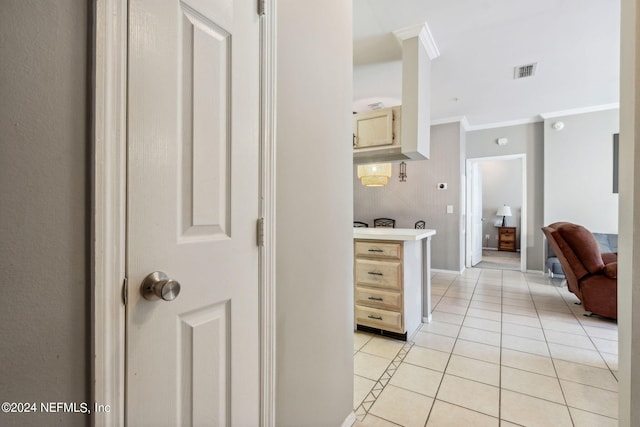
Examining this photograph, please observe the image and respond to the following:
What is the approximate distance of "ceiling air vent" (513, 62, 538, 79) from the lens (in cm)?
329

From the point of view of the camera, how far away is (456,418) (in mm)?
1542

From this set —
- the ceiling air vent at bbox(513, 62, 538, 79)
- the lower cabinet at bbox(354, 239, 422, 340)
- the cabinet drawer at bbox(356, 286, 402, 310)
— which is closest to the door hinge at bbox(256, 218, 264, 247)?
the lower cabinet at bbox(354, 239, 422, 340)

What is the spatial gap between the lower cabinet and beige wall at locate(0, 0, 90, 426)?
218 centimetres

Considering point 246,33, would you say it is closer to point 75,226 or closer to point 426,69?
point 75,226

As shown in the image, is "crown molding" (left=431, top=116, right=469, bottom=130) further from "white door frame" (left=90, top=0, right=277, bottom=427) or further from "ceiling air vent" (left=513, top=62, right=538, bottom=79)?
"white door frame" (left=90, top=0, right=277, bottom=427)

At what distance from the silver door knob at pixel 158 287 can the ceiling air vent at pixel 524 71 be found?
4186mm

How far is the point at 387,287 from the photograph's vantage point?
8.14 ft

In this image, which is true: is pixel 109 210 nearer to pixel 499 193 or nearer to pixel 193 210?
pixel 193 210

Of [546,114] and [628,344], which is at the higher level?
[546,114]

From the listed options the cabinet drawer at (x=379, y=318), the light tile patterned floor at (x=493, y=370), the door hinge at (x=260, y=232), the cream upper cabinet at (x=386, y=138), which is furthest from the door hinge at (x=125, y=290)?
the cream upper cabinet at (x=386, y=138)

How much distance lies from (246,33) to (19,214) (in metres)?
0.74

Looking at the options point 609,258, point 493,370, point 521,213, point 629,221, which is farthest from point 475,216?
point 629,221

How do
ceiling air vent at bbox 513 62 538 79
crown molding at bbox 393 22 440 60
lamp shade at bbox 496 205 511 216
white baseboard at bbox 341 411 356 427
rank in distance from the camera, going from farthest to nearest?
lamp shade at bbox 496 205 511 216, ceiling air vent at bbox 513 62 538 79, crown molding at bbox 393 22 440 60, white baseboard at bbox 341 411 356 427

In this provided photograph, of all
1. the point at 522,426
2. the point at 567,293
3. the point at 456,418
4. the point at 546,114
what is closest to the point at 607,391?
the point at 522,426
